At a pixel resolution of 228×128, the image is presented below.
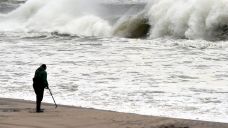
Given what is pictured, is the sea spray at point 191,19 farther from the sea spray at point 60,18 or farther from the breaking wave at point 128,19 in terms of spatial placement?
the sea spray at point 60,18

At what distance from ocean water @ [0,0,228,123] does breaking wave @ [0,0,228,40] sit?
0.16 feet

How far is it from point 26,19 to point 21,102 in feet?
81.2

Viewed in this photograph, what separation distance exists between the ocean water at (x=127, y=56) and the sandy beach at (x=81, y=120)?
0.64m

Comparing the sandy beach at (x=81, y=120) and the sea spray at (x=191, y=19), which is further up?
the sea spray at (x=191, y=19)

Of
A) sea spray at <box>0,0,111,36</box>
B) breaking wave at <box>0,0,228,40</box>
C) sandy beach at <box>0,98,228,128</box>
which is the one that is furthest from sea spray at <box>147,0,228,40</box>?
sandy beach at <box>0,98,228,128</box>

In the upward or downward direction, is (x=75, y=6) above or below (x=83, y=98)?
above

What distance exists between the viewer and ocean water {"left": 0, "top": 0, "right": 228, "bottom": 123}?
1221 centimetres

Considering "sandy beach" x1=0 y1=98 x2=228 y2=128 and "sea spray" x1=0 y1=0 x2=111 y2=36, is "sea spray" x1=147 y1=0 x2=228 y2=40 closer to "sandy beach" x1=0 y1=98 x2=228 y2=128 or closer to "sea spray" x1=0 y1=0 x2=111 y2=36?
"sea spray" x1=0 y1=0 x2=111 y2=36

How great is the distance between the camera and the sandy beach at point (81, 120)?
31.0ft

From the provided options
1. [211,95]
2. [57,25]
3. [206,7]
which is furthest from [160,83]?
[57,25]

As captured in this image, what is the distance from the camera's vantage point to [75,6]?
109 ft

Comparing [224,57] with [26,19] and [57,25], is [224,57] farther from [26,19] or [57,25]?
[26,19]

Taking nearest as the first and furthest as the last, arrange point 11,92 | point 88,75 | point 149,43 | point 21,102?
point 21,102
point 11,92
point 88,75
point 149,43

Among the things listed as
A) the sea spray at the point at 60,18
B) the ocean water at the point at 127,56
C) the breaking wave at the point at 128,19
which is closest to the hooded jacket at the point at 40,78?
the ocean water at the point at 127,56
